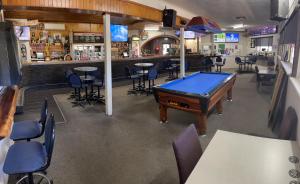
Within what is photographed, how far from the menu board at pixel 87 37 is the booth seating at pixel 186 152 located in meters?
9.99

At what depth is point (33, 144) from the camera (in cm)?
240

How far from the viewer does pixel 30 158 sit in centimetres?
212

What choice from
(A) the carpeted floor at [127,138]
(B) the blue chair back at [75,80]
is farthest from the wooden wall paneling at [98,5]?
(A) the carpeted floor at [127,138]

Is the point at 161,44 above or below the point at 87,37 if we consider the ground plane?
above

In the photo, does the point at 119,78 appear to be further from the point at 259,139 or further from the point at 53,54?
the point at 259,139

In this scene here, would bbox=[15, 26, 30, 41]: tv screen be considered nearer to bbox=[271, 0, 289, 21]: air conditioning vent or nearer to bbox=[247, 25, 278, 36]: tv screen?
bbox=[271, 0, 289, 21]: air conditioning vent

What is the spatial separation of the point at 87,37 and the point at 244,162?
34.8 ft

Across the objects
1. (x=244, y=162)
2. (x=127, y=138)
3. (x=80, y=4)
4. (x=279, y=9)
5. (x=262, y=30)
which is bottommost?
(x=127, y=138)

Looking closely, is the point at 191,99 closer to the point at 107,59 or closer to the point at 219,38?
the point at 107,59

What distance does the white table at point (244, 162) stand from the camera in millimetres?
1459

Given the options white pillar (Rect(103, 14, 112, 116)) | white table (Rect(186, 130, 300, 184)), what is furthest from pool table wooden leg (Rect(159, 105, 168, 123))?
white table (Rect(186, 130, 300, 184))

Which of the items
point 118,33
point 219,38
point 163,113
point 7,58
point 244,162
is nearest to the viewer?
point 244,162

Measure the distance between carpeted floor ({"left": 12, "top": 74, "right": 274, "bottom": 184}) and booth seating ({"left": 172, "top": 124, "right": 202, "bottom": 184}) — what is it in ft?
3.33

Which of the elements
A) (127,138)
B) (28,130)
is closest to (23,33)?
(127,138)
